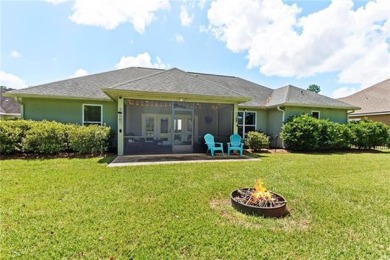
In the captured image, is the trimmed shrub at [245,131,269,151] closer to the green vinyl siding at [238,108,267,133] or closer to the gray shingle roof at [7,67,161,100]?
the green vinyl siding at [238,108,267,133]

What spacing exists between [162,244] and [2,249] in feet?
6.55

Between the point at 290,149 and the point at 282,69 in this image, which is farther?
the point at 282,69

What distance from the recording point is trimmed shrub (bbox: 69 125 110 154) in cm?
940

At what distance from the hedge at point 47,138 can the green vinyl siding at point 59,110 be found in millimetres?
2621

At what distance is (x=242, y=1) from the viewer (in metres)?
9.82

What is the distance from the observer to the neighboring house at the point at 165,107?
1032 cm

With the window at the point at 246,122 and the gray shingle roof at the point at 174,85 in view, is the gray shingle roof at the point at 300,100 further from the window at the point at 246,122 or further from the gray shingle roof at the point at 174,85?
the gray shingle roof at the point at 174,85

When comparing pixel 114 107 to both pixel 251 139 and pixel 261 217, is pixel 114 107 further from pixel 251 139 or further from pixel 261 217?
pixel 261 217

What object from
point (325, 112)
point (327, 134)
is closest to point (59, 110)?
point (327, 134)

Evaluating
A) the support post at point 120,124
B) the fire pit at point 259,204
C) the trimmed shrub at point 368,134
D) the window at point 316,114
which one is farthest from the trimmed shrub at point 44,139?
the trimmed shrub at point 368,134

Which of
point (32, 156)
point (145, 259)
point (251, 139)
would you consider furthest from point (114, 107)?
point (145, 259)

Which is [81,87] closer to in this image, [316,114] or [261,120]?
[261,120]

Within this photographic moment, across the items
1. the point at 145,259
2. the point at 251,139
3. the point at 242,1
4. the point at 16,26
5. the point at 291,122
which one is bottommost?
the point at 145,259

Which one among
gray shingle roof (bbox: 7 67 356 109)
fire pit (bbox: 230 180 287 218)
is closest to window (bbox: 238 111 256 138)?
gray shingle roof (bbox: 7 67 356 109)
